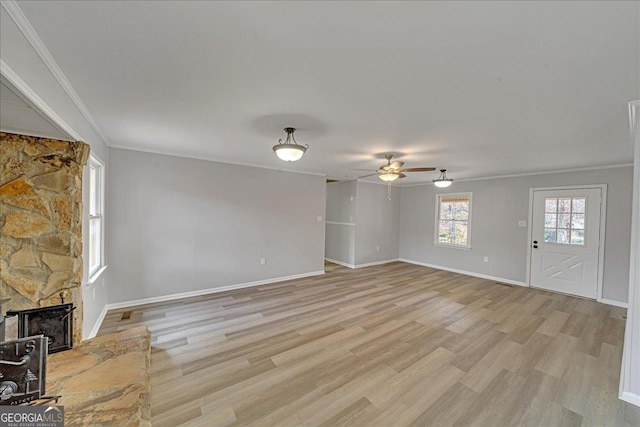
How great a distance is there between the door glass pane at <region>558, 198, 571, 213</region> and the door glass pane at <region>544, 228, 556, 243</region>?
0.41 metres

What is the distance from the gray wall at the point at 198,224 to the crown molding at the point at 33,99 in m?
2.23

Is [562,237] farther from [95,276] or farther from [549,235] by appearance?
[95,276]

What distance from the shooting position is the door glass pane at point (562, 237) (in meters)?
4.83

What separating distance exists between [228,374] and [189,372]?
368 millimetres

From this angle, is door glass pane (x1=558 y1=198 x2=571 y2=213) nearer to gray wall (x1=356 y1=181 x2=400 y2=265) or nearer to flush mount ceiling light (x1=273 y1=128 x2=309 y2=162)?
gray wall (x1=356 y1=181 x2=400 y2=265)

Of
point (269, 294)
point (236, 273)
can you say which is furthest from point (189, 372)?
point (236, 273)

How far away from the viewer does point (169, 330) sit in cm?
309

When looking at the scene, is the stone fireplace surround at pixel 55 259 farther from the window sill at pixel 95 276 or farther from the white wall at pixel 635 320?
the white wall at pixel 635 320

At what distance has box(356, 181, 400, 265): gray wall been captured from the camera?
6.84 meters

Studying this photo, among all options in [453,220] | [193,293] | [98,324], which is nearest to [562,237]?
[453,220]

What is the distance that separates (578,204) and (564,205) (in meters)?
0.20


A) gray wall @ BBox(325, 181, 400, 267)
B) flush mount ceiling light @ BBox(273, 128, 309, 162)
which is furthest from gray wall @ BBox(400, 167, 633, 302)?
flush mount ceiling light @ BBox(273, 128, 309, 162)

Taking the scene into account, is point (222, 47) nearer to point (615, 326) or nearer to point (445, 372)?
point (445, 372)

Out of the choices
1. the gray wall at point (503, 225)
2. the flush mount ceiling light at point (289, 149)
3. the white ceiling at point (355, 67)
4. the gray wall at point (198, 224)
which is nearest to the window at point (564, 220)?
the gray wall at point (503, 225)
